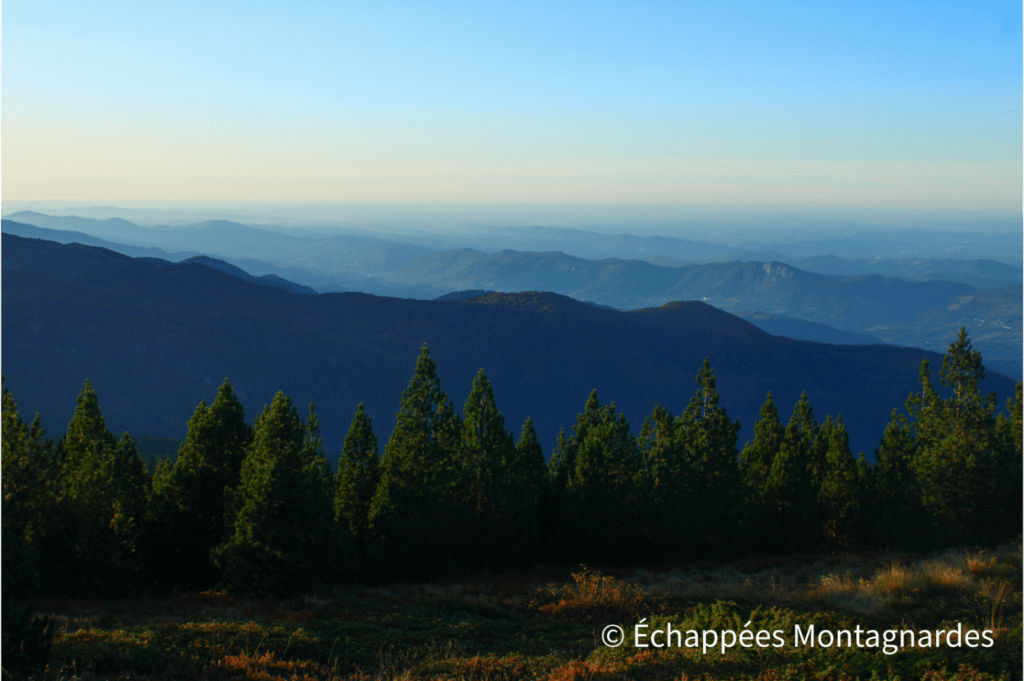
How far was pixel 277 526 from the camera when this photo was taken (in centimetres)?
2347

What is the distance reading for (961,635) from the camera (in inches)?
526

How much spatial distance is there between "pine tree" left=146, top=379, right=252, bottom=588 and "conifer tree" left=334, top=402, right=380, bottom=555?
19.1 ft

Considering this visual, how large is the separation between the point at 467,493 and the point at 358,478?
231 inches

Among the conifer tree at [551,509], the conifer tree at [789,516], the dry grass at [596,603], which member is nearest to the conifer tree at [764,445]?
the conifer tree at [789,516]

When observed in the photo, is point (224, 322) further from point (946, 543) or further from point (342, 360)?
point (946, 543)

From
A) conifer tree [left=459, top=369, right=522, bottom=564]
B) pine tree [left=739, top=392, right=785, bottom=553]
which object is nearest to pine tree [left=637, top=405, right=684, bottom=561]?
pine tree [left=739, top=392, right=785, bottom=553]

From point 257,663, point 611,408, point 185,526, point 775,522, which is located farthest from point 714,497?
point 257,663

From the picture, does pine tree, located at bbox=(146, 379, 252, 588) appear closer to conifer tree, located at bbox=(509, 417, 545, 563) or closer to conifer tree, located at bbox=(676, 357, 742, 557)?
conifer tree, located at bbox=(509, 417, 545, 563)

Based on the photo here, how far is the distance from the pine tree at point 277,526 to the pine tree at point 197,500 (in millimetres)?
3453

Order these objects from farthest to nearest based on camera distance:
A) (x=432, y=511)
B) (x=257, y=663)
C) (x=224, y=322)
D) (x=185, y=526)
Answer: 1. (x=224, y=322)
2. (x=432, y=511)
3. (x=185, y=526)
4. (x=257, y=663)

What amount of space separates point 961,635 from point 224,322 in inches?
8139

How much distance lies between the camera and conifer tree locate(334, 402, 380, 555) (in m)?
32.7

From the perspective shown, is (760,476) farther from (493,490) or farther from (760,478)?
(493,490)

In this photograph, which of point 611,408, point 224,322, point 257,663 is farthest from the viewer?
point 224,322
